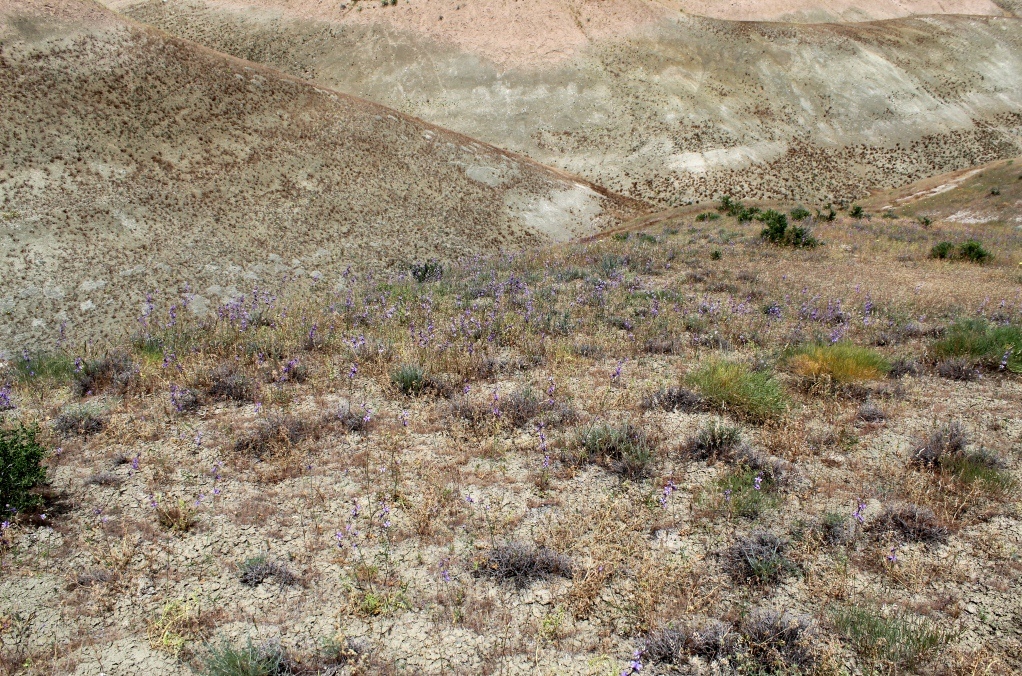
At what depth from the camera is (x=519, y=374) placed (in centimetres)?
832

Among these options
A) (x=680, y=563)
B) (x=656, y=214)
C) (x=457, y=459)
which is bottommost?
(x=656, y=214)

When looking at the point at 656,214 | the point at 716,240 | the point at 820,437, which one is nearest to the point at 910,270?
the point at 716,240

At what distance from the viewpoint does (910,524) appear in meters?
4.88

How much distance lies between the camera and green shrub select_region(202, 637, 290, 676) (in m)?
3.68

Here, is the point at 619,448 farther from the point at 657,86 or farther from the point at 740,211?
the point at 657,86

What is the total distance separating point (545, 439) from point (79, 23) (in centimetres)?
2892

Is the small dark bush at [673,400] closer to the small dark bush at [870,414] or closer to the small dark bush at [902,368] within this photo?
the small dark bush at [870,414]

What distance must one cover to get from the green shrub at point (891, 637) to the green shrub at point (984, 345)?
225 inches

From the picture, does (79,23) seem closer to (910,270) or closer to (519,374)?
(519,374)

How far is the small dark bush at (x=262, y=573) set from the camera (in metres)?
4.57

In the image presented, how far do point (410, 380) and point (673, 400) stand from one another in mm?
3327

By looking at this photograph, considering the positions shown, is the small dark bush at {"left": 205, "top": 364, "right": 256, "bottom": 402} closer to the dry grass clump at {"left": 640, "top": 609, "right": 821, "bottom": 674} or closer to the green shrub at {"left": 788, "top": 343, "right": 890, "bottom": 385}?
the dry grass clump at {"left": 640, "top": 609, "right": 821, "bottom": 674}

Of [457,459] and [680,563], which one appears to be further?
[457,459]

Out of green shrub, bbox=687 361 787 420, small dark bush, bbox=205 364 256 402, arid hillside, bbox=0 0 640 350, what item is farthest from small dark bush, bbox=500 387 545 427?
arid hillside, bbox=0 0 640 350
